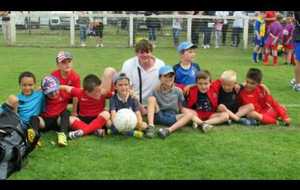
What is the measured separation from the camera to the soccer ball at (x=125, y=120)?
555cm

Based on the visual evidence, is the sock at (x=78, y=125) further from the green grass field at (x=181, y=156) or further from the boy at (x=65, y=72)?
the boy at (x=65, y=72)

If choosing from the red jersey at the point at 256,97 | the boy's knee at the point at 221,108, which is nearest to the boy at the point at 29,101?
the boy's knee at the point at 221,108

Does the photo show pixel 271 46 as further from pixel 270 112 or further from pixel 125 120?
pixel 125 120

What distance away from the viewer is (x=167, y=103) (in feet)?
20.5

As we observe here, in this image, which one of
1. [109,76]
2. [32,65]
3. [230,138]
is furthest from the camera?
[32,65]

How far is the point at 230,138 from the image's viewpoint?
559 centimetres

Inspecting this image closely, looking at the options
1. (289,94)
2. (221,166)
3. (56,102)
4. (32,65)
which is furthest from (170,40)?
(221,166)

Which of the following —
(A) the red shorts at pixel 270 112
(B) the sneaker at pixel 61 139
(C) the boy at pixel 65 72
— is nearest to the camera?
(B) the sneaker at pixel 61 139

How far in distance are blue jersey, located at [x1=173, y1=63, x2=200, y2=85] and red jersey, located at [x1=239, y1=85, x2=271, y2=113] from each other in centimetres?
70

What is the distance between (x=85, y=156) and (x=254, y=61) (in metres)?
10.6

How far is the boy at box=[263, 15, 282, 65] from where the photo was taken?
46.3 feet

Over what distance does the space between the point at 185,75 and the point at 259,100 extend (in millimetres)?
1068

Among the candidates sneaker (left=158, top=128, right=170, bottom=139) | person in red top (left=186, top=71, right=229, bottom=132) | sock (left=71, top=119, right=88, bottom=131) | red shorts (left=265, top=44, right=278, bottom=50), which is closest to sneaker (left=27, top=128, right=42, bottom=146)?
sock (left=71, top=119, right=88, bottom=131)

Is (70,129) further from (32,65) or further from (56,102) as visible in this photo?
(32,65)
